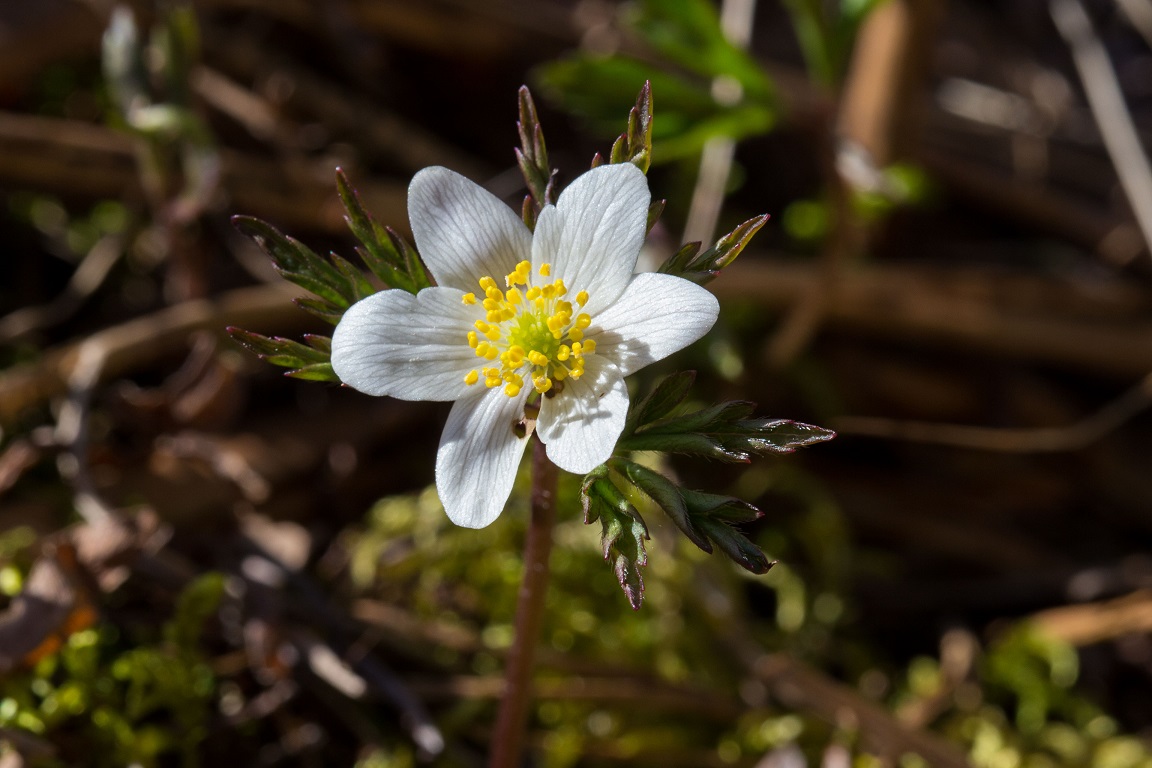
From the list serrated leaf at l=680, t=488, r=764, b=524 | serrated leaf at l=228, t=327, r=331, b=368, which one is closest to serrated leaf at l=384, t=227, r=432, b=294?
serrated leaf at l=228, t=327, r=331, b=368

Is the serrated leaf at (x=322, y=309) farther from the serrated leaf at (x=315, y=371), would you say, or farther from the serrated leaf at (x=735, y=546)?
the serrated leaf at (x=735, y=546)

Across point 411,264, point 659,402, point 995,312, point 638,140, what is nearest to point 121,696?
point 411,264

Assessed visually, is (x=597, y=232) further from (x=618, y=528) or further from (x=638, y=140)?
(x=618, y=528)

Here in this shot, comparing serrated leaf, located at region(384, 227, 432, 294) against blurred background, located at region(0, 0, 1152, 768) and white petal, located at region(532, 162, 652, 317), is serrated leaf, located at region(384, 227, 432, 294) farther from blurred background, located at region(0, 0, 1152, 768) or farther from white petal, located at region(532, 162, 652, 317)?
blurred background, located at region(0, 0, 1152, 768)

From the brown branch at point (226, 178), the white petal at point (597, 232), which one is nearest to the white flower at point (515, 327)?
the white petal at point (597, 232)

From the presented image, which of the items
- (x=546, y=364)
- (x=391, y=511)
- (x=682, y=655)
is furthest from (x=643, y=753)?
(x=546, y=364)

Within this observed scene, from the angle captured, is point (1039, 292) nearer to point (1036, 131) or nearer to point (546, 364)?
point (1036, 131)
